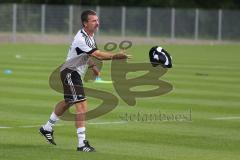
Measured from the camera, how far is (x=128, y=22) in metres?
65.2

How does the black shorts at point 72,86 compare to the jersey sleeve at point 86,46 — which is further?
the black shorts at point 72,86

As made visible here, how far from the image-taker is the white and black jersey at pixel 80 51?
13.0 metres

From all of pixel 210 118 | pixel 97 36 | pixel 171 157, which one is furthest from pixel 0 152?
pixel 97 36

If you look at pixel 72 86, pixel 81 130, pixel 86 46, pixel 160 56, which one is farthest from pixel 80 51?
pixel 160 56

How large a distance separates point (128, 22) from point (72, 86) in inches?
2057

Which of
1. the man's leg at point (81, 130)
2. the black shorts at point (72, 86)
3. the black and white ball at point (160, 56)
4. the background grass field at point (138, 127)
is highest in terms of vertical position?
the black and white ball at point (160, 56)

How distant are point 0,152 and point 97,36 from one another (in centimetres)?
5090

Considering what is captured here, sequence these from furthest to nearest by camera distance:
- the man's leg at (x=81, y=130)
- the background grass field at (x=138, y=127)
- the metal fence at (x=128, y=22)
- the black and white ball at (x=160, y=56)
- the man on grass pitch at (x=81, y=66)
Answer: the metal fence at (x=128, y=22) → the black and white ball at (x=160, y=56) → the man on grass pitch at (x=81, y=66) → the man's leg at (x=81, y=130) → the background grass field at (x=138, y=127)

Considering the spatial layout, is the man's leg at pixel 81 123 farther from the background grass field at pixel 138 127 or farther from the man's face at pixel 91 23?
the man's face at pixel 91 23

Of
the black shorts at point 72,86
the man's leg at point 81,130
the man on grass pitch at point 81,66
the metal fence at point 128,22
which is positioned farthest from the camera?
the metal fence at point 128,22

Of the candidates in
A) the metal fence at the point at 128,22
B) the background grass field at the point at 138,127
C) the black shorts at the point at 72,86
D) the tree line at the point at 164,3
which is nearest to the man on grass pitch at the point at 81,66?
the black shorts at the point at 72,86

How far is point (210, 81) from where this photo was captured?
2706cm

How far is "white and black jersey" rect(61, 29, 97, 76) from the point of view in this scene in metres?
13.0

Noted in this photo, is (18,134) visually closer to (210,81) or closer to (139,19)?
(210,81)
